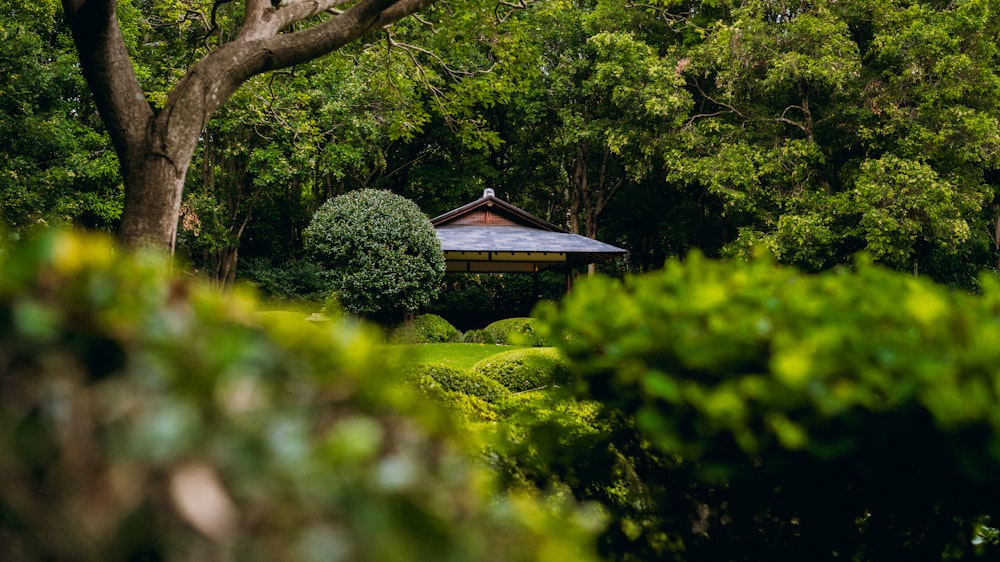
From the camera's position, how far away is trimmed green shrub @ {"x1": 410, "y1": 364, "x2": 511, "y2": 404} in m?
4.33

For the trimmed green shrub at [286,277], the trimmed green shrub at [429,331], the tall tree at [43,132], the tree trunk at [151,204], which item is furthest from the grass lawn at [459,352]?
the tall tree at [43,132]

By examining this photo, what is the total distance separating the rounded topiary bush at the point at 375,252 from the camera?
17.6 metres

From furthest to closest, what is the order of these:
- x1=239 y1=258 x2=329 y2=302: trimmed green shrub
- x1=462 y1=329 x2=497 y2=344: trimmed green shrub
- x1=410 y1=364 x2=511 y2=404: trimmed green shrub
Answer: x1=239 y1=258 x2=329 y2=302: trimmed green shrub, x1=462 y1=329 x2=497 y2=344: trimmed green shrub, x1=410 y1=364 x2=511 y2=404: trimmed green shrub

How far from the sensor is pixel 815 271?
21.2m

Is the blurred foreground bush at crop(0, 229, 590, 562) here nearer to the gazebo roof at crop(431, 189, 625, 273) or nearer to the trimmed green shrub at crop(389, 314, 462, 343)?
the trimmed green shrub at crop(389, 314, 462, 343)

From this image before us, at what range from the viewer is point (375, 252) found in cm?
1764

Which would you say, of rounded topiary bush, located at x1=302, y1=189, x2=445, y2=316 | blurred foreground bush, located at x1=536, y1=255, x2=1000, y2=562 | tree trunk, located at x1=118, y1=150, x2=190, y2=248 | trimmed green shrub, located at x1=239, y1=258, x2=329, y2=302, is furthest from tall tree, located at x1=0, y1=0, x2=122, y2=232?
blurred foreground bush, located at x1=536, y1=255, x2=1000, y2=562

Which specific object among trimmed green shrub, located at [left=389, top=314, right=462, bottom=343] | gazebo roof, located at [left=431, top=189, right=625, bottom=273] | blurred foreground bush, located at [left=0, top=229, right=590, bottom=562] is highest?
blurred foreground bush, located at [left=0, top=229, right=590, bottom=562]

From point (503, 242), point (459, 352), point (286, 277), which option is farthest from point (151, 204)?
point (286, 277)

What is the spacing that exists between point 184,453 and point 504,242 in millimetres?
20069

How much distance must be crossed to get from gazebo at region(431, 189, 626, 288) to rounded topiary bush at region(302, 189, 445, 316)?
2.05m

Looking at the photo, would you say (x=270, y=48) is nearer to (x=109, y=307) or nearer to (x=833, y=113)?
(x=109, y=307)

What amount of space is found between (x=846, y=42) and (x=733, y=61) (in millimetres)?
3019

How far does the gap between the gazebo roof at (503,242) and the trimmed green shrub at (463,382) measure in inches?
613
